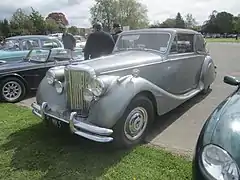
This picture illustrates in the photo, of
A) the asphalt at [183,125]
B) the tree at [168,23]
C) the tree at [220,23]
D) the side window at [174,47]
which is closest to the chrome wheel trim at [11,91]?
the asphalt at [183,125]

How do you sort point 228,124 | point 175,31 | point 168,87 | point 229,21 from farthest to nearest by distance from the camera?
point 229,21 < point 175,31 < point 168,87 < point 228,124

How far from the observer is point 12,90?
21.9 ft

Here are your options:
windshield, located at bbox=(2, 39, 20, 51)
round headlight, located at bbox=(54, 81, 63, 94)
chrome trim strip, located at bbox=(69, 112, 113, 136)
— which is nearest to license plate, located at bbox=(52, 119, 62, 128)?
chrome trim strip, located at bbox=(69, 112, 113, 136)

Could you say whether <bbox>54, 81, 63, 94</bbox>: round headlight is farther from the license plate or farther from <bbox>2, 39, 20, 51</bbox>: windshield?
<bbox>2, 39, 20, 51</bbox>: windshield

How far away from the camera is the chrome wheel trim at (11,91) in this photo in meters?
6.55

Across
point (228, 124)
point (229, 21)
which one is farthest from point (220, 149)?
point (229, 21)

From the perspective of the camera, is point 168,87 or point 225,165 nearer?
point 225,165

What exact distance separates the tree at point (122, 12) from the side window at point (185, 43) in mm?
51086

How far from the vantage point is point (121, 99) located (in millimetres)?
3488

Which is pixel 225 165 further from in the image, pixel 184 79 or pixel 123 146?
pixel 184 79

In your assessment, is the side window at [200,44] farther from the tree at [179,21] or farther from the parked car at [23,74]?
the tree at [179,21]

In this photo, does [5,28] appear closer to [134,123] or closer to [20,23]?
[20,23]

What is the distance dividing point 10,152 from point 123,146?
163cm

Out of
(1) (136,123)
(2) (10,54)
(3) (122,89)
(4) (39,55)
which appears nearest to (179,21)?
(2) (10,54)
